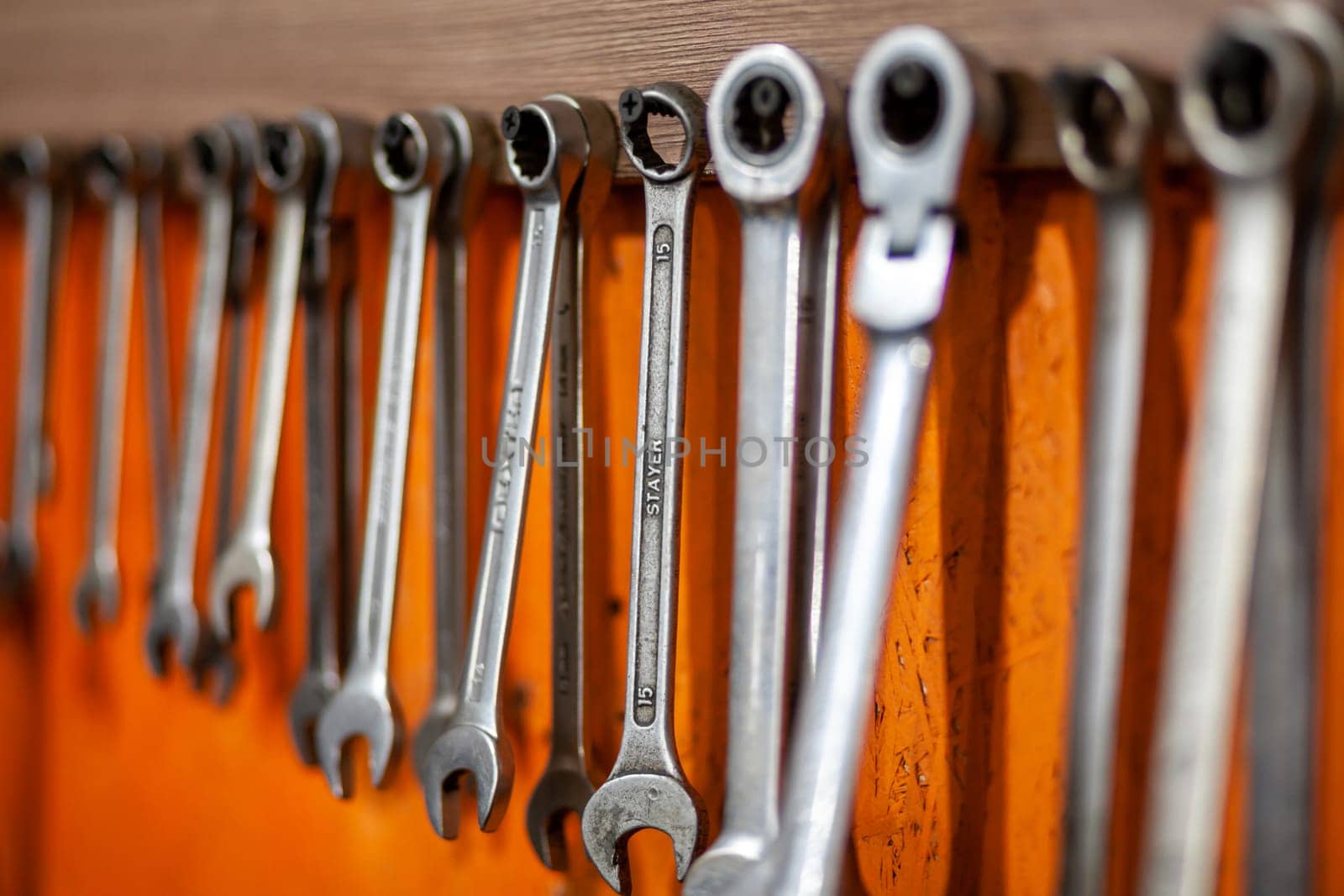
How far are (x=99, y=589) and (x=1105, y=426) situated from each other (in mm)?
976

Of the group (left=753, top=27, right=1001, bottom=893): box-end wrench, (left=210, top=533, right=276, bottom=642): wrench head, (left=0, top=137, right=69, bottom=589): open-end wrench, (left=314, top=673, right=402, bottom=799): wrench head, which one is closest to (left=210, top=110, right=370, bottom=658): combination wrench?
(left=210, top=533, right=276, bottom=642): wrench head

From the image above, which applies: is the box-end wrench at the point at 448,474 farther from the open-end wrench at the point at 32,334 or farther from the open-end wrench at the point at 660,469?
the open-end wrench at the point at 32,334

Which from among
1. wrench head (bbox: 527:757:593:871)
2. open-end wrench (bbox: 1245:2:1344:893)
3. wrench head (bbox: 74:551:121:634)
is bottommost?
wrench head (bbox: 527:757:593:871)

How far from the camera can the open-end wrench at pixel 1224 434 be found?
508 mm

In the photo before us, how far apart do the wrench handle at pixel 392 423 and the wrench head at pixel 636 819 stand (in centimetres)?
23

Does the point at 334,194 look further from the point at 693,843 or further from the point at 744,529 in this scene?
the point at 693,843

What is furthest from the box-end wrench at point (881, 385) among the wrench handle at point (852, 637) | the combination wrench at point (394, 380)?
the combination wrench at point (394, 380)

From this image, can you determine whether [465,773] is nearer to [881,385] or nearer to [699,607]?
[699,607]

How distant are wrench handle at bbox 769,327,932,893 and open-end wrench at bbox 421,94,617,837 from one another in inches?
9.7

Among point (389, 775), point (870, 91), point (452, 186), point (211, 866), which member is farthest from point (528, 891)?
point (870, 91)

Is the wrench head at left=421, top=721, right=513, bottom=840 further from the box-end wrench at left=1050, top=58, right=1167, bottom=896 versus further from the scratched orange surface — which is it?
the box-end wrench at left=1050, top=58, right=1167, bottom=896

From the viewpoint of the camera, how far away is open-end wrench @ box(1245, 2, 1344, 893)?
520 mm

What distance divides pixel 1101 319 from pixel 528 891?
65cm

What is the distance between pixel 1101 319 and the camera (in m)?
0.57
